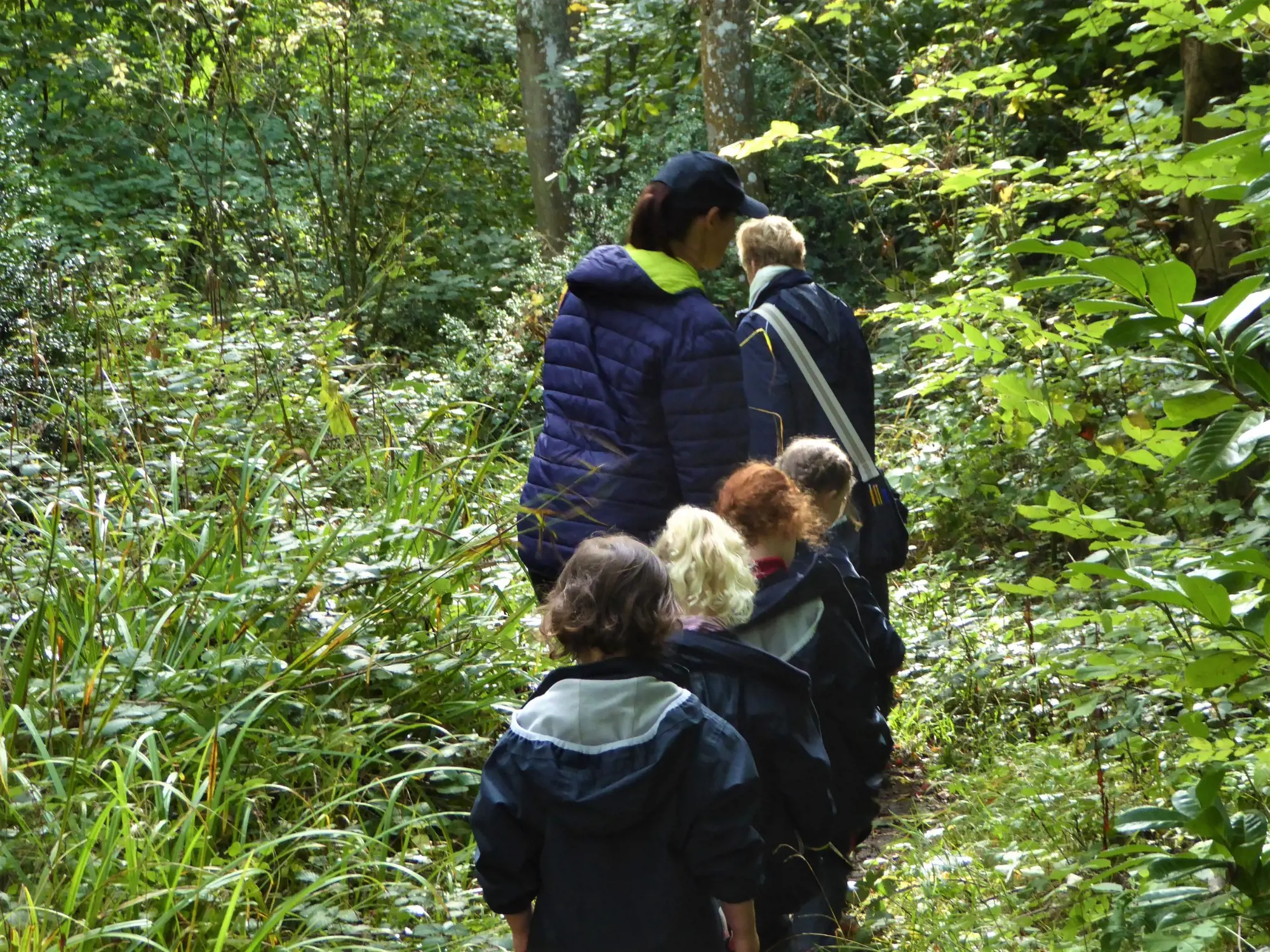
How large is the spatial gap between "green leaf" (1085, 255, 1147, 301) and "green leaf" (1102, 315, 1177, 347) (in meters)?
0.03

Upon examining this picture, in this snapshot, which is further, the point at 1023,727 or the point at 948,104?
the point at 948,104

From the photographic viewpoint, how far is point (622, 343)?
139 inches

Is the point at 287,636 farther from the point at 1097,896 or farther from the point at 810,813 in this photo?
the point at 1097,896

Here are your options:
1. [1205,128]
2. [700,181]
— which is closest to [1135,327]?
[700,181]

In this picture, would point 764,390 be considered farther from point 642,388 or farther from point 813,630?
point 813,630

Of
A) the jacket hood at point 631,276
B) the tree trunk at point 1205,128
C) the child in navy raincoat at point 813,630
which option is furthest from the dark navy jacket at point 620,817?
the tree trunk at point 1205,128

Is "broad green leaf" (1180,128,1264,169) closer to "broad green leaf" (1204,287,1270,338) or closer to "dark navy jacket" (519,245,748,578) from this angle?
"broad green leaf" (1204,287,1270,338)

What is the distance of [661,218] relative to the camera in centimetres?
366

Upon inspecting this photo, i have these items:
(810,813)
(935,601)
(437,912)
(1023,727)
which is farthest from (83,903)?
(935,601)

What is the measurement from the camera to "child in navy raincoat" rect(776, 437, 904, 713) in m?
3.79

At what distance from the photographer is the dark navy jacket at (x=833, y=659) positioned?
3.35 metres

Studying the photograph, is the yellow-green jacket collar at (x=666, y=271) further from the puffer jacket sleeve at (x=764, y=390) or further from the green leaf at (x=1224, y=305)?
the green leaf at (x=1224, y=305)

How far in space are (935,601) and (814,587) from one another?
10.3ft

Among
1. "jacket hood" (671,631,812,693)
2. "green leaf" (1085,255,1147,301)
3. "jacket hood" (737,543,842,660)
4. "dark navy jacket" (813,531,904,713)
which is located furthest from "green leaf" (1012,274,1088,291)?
"dark navy jacket" (813,531,904,713)
